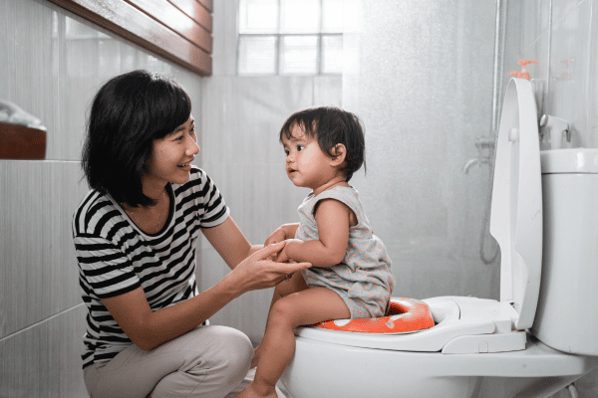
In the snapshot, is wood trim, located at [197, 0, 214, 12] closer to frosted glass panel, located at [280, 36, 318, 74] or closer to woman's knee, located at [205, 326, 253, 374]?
frosted glass panel, located at [280, 36, 318, 74]

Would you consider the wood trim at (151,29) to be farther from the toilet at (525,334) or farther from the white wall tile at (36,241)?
Result: the toilet at (525,334)

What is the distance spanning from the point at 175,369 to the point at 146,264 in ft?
0.82

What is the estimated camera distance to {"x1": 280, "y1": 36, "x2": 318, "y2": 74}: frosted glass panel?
2.39 m

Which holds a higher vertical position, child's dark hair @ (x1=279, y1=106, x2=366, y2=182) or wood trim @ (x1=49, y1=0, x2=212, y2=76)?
wood trim @ (x1=49, y1=0, x2=212, y2=76)

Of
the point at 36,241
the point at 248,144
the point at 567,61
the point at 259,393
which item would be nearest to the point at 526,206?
the point at 567,61

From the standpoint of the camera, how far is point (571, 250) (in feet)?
3.15

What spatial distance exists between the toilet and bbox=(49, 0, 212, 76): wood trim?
1100mm

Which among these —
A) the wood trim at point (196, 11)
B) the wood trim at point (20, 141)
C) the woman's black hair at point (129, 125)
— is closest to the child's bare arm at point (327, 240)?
the woman's black hair at point (129, 125)

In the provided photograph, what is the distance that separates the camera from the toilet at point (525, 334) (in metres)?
0.95

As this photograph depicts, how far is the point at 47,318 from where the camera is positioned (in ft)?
4.45

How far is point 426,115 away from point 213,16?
1.21 m

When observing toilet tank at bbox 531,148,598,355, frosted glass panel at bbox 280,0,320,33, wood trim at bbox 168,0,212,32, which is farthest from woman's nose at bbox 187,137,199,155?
frosted glass panel at bbox 280,0,320,33

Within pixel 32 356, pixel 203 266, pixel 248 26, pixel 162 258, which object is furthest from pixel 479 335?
pixel 248 26

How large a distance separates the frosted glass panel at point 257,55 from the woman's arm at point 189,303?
1485 mm
